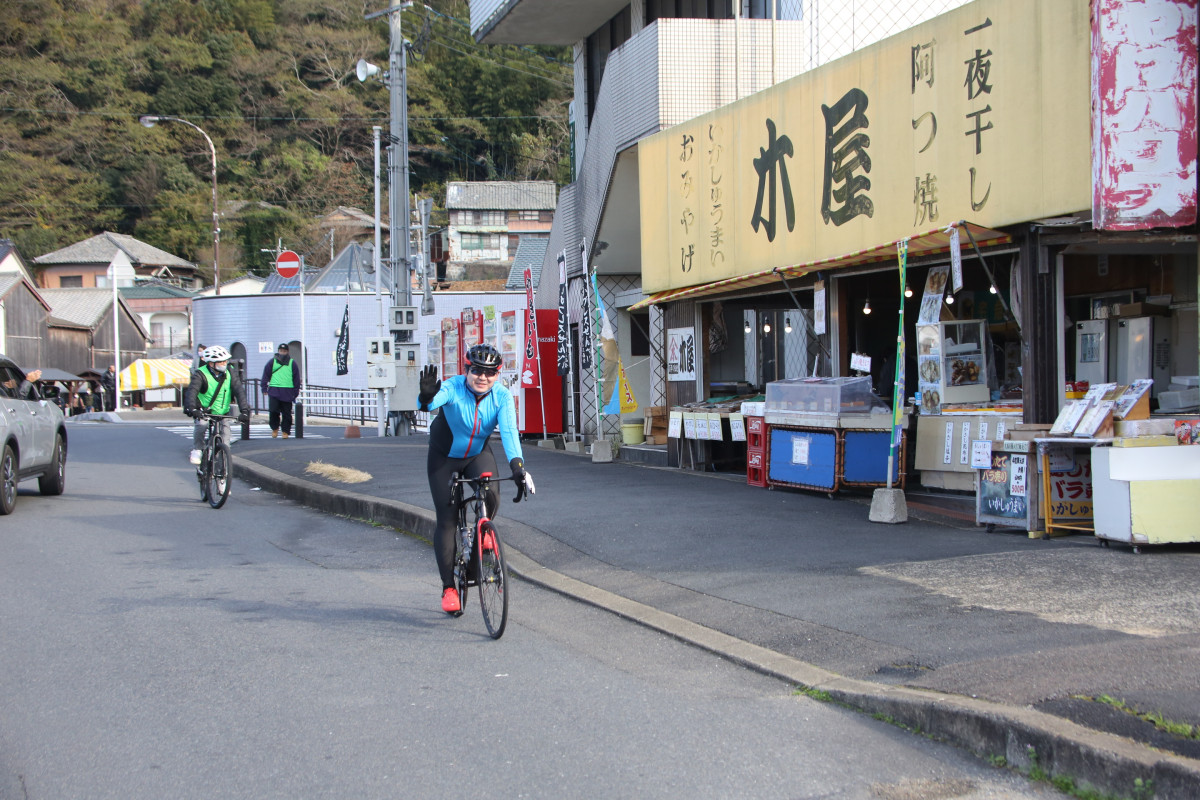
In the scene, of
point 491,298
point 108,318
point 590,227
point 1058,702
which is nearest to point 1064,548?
point 1058,702

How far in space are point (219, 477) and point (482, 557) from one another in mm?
6732

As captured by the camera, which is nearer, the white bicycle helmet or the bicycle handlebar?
the bicycle handlebar

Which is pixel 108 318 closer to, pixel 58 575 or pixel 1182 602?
pixel 58 575

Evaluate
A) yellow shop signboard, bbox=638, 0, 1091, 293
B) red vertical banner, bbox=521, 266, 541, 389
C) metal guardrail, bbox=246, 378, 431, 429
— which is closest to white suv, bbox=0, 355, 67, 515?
red vertical banner, bbox=521, 266, 541, 389

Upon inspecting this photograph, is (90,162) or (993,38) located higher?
(90,162)

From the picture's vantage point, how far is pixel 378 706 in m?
4.99

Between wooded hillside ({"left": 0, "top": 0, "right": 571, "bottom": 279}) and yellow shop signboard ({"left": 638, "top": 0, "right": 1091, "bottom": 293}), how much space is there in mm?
44154

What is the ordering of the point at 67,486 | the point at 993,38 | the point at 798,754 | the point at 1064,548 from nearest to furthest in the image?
the point at 798,754
the point at 1064,548
the point at 993,38
the point at 67,486

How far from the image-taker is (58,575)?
8.14 m

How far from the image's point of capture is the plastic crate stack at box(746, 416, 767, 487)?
1241 cm

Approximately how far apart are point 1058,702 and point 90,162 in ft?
216

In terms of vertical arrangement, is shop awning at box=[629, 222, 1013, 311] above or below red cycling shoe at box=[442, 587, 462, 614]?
above

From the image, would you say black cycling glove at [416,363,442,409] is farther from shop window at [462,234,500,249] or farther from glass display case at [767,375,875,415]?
shop window at [462,234,500,249]

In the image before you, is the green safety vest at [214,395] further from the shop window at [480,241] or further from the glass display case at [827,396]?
the shop window at [480,241]
